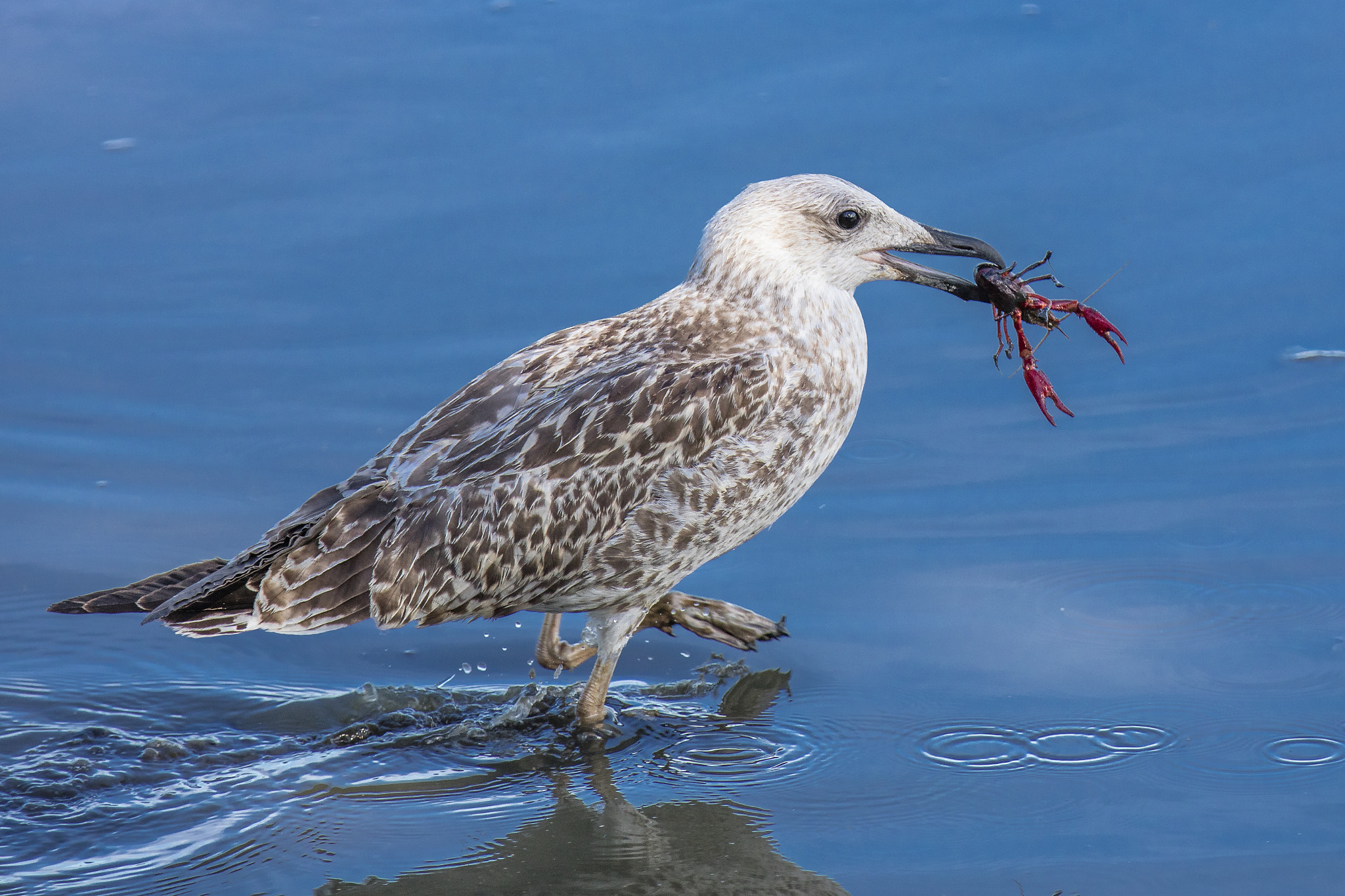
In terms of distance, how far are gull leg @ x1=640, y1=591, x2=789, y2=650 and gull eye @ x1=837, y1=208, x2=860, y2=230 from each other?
1471 millimetres

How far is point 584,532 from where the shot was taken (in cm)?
582

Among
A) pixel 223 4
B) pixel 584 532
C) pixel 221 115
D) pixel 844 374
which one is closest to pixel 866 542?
pixel 844 374

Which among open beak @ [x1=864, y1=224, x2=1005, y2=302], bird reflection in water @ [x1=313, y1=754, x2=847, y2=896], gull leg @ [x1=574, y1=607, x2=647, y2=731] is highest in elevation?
open beak @ [x1=864, y1=224, x2=1005, y2=302]

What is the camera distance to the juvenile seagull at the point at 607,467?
581 cm

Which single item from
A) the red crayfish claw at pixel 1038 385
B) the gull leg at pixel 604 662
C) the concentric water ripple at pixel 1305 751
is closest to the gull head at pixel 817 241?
the red crayfish claw at pixel 1038 385

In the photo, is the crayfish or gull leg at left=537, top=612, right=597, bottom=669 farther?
gull leg at left=537, top=612, right=597, bottom=669

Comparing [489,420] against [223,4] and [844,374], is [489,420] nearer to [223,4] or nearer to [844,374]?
[844,374]

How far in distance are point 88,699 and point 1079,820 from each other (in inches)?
137

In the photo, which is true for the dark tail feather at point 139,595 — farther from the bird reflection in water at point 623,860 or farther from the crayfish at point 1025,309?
the crayfish at point 1025,309

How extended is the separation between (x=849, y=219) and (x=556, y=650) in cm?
193

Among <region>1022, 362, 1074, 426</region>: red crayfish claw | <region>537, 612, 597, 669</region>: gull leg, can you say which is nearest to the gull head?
<region>1022, 362, 1074, 426</region>: red crayfish claw

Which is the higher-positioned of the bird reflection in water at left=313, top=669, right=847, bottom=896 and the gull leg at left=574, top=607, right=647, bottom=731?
the gull leg at left=574, top=607, right=647, bottom=731

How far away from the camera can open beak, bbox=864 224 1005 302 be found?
6.25 metres

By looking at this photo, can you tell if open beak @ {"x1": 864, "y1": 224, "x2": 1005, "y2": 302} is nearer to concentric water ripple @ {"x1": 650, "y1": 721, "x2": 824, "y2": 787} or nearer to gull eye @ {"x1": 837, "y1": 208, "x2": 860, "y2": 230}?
gull eye @ {"x1": 837, "y1": 208, "x2": 860, "y2": 230}
